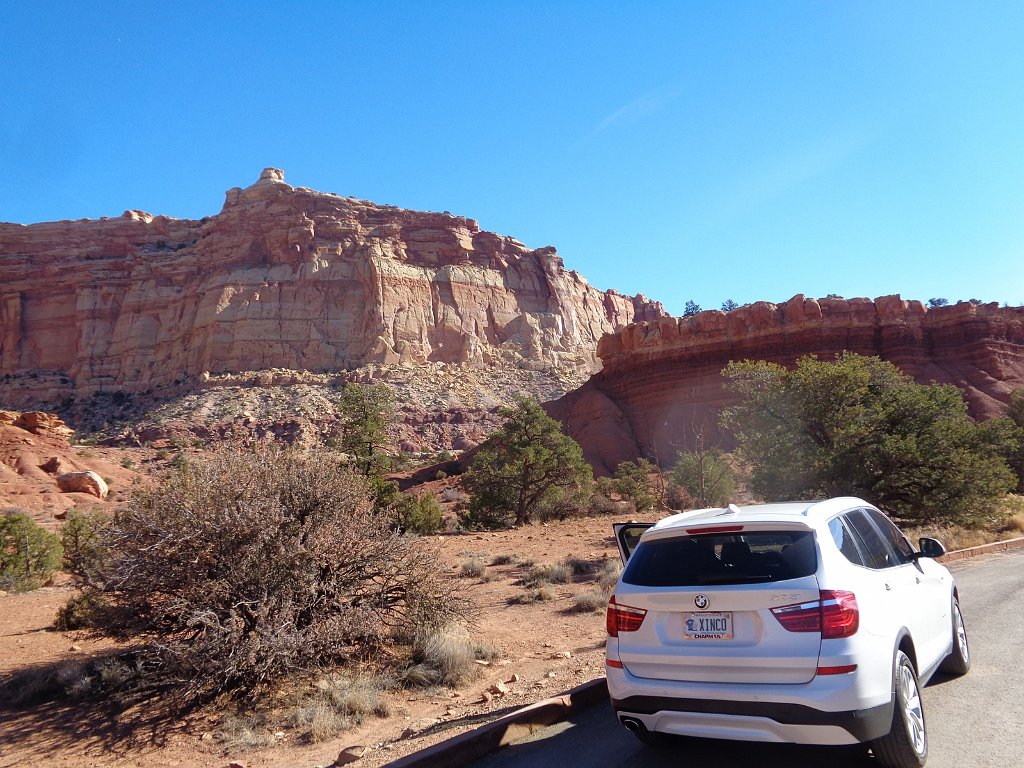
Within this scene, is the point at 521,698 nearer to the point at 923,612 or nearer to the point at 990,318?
the point at 923,612

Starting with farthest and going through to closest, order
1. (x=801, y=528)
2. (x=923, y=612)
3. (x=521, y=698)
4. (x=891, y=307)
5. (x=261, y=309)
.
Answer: (x=261, y=309) → (x=891, y=307) → (x=521, y=698) → (x=923, y=612) → (x=801, y=528)

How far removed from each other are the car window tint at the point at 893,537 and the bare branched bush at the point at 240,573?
499cm

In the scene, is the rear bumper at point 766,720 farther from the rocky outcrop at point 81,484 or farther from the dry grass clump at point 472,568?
the rocky outcrop at point 81,484

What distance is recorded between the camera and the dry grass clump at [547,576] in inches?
480

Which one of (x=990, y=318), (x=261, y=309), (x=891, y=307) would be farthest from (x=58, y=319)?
(x=990, y=318)

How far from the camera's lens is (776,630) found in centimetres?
369

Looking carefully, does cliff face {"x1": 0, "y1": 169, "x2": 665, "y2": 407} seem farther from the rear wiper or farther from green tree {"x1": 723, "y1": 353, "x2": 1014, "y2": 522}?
the rear wiper

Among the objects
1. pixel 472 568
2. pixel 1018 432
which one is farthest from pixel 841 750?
pixel 1018 432

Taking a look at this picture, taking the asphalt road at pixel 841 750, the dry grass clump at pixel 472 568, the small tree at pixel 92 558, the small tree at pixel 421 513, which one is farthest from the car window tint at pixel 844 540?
the small tree at pixel 421 513

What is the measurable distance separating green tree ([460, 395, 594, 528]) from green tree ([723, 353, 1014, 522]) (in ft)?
32.4

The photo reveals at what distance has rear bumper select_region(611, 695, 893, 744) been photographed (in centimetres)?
349

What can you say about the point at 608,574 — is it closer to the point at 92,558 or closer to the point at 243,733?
the point at 243,733

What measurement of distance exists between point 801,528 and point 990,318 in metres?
53.1

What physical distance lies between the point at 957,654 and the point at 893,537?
1.39 metres
